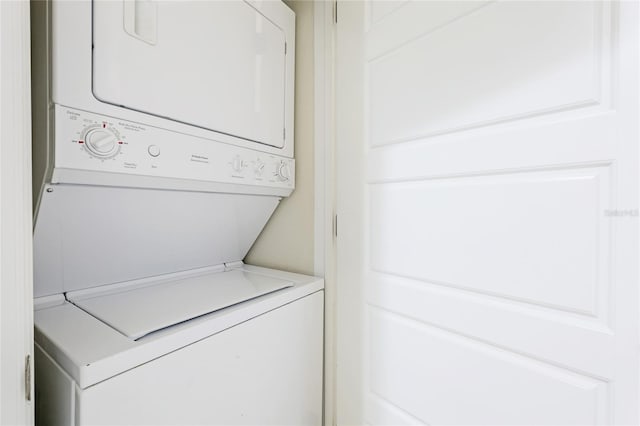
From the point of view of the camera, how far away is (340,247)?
62.2 inches

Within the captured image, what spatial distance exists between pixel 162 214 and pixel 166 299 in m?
0.36

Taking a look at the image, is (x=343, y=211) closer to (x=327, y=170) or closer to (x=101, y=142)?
(x=327, y=170)

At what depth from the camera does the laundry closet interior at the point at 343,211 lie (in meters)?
0.82

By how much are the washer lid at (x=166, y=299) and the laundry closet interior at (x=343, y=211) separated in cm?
1

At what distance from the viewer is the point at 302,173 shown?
1.73m

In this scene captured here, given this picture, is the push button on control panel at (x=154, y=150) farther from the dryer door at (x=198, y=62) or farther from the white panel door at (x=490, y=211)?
the white panel door at (x=490, y=211)

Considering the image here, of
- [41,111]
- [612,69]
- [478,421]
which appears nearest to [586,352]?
[478,421]

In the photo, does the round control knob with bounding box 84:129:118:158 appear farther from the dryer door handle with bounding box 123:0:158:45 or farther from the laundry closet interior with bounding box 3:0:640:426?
the dryer door handle with bounding box 123:0:158:45

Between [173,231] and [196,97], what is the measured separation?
0.61m

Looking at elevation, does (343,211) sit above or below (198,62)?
below

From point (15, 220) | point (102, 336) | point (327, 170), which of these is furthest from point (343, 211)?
point (15, 220)

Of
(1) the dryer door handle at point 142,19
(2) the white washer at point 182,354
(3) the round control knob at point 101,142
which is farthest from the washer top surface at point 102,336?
(1) the dryer door handle at point 142,19

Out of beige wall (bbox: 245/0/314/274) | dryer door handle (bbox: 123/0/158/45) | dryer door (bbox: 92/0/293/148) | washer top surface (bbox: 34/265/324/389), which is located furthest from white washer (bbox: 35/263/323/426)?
dryer door handle (bbox: 123/0/158/45)

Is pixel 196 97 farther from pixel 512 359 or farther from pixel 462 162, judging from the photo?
pixel 512 359
